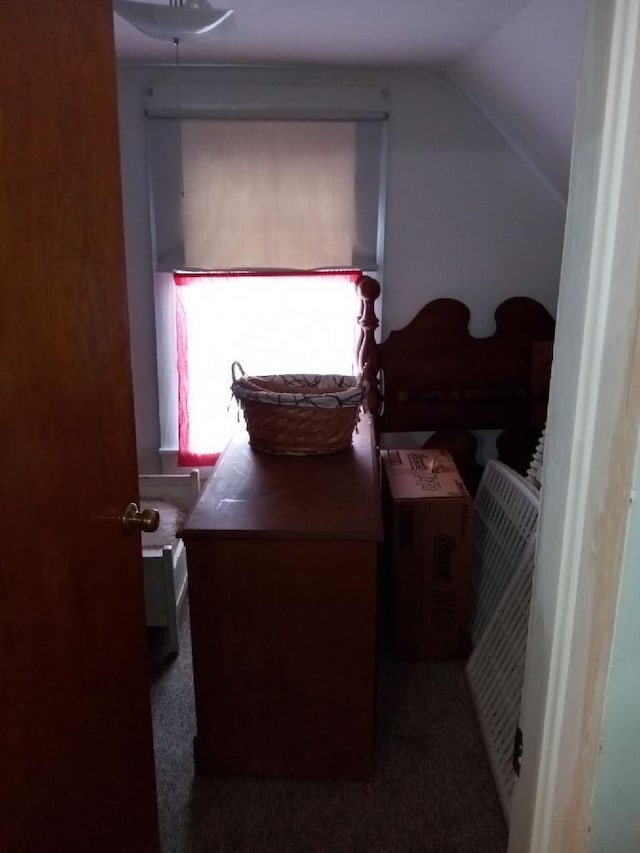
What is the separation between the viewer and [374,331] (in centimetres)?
294

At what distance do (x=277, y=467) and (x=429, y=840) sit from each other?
A: 1.05 meters

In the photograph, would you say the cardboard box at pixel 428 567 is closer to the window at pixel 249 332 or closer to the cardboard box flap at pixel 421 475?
the cardboard box flap at pixel 421 475

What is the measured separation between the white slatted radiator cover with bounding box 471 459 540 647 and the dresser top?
54 centimetres

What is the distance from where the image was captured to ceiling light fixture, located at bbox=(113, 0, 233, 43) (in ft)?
5.44

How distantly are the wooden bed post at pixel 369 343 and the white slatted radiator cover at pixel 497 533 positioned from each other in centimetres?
56

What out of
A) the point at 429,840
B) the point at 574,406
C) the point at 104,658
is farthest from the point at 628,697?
the point at 429,840

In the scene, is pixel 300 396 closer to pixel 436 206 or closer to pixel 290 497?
pixel 290 497

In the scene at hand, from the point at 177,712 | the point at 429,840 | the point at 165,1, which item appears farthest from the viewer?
the point at 177,712

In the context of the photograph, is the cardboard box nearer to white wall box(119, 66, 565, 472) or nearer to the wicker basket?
the wicker basket

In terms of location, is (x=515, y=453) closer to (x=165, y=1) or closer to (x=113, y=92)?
(x=165, y=1)

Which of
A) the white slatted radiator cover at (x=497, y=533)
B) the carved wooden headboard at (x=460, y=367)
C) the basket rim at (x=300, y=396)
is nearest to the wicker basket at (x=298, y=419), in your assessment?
the basket rim at (x=300, y=396)

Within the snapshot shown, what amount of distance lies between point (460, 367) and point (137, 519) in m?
2.00

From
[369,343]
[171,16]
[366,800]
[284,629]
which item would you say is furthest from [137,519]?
[369,343]

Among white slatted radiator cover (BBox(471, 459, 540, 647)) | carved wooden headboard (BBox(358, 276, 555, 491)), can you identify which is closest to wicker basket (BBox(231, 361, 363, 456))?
white slatted radiator cover (BBox(471, 459, 540, 647))
